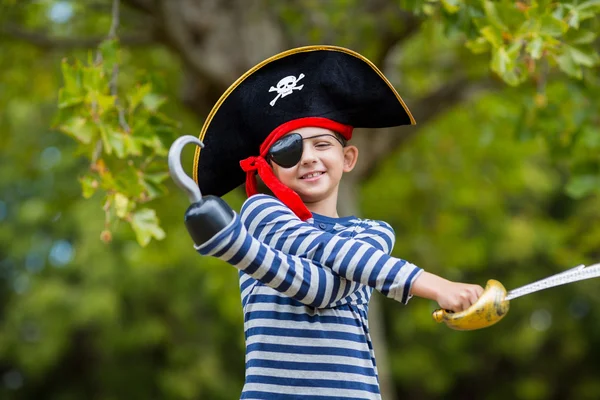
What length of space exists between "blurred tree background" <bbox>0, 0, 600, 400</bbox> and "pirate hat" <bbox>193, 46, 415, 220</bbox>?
1.01 m

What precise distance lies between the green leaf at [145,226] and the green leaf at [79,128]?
A: 331 mm

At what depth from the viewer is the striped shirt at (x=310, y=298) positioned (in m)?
1.95

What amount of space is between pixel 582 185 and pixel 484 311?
112 inches

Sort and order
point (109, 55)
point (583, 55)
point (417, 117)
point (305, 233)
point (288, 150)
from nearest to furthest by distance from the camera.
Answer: point (305, 233) → point (288, 150) → point (583, 55) → point (109, 55) → point (417, 117)

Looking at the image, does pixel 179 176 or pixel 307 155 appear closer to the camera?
pixel 179 176

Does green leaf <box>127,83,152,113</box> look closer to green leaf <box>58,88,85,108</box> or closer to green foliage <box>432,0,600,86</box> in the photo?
green leaf <box>58,88,85,108</box>

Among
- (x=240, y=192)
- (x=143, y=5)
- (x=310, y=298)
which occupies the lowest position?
(x=310, y=298)

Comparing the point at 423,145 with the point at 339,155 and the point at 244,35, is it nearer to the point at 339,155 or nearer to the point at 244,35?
the point at 244,35

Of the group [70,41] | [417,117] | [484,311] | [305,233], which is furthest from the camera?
[417,117]

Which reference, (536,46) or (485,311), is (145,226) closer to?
(536,46)

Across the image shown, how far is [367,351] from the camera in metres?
2.17

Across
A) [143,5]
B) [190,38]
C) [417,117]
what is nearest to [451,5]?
[190,38]

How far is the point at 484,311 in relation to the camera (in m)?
1.82

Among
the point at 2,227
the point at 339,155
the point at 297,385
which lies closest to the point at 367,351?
the point at 297,385
